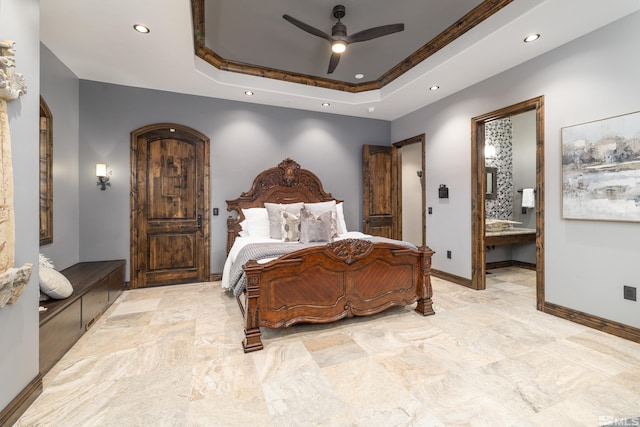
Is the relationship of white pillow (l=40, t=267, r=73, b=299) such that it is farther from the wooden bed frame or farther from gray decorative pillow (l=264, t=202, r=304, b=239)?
gray decorative pillow (l=264, t=202, r=304, b=239)

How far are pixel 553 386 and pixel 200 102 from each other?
4984mm

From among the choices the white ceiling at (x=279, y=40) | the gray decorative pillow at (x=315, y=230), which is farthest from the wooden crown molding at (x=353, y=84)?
the gray decorative pillow at (x=315, y=230)

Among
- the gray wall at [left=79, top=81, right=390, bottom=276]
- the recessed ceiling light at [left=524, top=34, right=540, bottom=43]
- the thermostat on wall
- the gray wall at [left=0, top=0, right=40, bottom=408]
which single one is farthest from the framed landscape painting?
the gray wall at [left=0, top=0, right=40, bottom=408]

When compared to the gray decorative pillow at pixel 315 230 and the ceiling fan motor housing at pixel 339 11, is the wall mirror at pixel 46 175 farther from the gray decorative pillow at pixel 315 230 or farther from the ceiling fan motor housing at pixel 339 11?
the ceiling fan motor housing at pixel 339 11

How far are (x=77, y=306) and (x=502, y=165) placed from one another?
21.8ft

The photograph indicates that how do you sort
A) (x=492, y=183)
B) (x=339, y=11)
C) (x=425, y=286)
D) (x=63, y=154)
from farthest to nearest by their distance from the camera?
(x=492, y=183)
(x=63, y=154)
(x=425, y=286)
(x=339, y=11)

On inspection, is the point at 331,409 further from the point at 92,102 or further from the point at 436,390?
the point at 92,102

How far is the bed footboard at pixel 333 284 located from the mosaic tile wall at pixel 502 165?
3344 millimetres

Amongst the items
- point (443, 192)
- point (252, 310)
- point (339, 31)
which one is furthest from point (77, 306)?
point (443, 192)

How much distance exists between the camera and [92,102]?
376 cm

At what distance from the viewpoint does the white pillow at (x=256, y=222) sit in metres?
3.96

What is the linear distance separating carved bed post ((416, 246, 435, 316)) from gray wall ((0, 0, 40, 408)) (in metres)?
3.10

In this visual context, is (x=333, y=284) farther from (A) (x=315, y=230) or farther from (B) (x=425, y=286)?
(B) (x=425, y=286)

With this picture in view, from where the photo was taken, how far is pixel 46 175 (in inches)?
118
